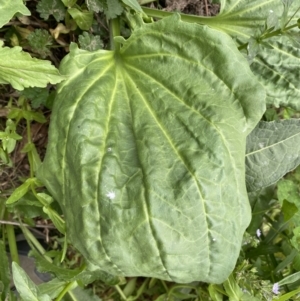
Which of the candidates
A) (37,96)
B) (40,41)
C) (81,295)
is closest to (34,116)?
(37,96)

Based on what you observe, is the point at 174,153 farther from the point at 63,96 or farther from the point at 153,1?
the point at 153,1

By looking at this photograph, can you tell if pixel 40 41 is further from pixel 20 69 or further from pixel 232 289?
pixel 232 289

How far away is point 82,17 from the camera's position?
114 cm

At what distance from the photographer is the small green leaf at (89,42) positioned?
1.13m

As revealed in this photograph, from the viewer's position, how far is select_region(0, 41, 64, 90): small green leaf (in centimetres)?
83

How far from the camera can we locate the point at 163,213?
0.87m

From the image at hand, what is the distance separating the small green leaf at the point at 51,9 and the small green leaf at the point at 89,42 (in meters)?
0.07

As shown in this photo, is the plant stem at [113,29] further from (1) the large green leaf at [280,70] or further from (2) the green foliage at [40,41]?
(1) the large green leaf at [280,70]

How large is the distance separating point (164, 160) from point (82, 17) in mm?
454

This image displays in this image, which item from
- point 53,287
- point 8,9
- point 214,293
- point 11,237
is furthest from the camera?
point 11,237

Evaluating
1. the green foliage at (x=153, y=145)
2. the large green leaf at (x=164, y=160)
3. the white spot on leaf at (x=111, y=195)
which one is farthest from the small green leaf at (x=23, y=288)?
the white spot on leaf at (x=111, y=195)

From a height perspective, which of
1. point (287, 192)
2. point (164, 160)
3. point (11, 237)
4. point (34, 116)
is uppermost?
point (164, 160)

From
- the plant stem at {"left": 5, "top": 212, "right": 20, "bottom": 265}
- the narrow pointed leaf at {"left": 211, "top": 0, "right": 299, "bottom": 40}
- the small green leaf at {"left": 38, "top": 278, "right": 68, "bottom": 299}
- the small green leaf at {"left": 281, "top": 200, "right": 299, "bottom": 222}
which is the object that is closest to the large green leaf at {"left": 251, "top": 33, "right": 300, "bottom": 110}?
the narrow pointed leaf at {"left": 211, "top": 0, "right": 299, "bottom": 40}

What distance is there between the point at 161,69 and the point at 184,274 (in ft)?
1.28
